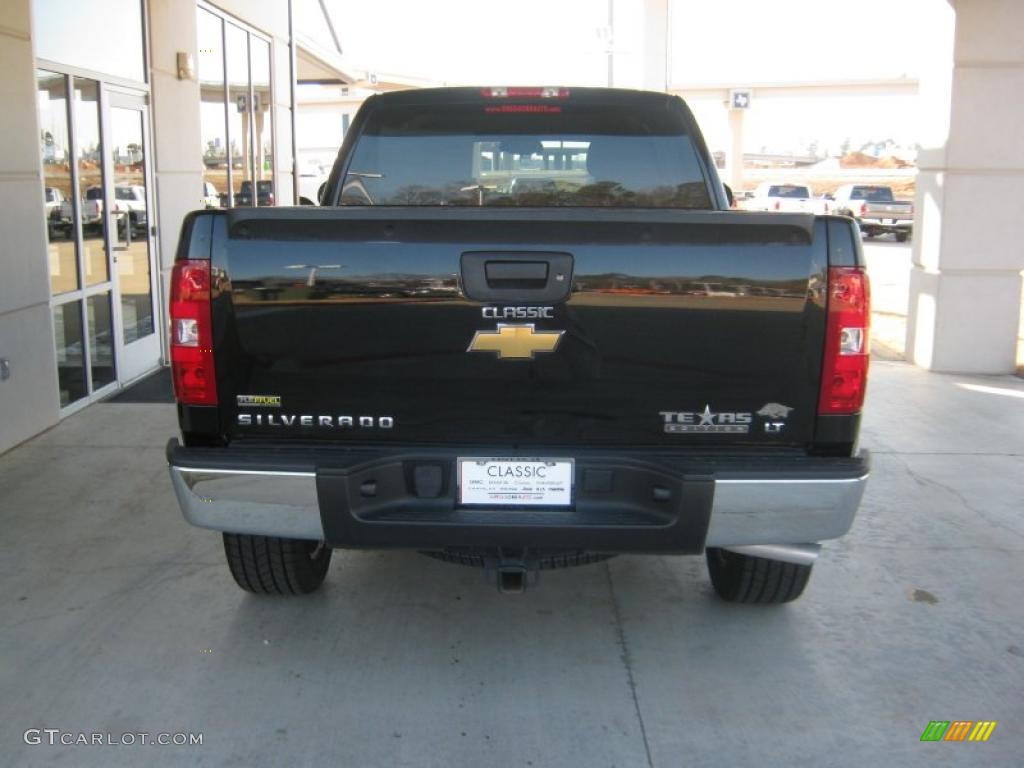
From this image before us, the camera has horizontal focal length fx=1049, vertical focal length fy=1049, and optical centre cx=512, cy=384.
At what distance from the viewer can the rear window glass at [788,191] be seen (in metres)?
37.6

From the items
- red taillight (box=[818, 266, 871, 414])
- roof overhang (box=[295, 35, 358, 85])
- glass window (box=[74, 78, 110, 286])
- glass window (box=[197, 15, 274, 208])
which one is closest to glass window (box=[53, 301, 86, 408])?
glass window (box=[74, 78, 110, 286])

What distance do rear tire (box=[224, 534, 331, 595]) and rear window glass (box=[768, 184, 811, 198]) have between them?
3558cm

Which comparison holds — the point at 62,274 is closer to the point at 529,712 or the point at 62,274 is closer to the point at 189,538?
the point at 189,538

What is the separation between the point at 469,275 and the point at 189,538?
2.57 m

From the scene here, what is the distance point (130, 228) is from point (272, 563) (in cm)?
563

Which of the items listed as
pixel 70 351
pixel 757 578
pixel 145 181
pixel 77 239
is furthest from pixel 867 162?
pixel 757 578

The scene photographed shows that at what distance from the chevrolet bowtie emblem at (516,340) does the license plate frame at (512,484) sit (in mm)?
337

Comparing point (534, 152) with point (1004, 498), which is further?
point (1004, 498)

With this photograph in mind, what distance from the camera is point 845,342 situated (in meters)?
3.27

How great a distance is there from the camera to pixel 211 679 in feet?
12.1

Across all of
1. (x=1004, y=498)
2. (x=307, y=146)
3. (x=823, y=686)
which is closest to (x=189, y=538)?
(x=823, y=686)

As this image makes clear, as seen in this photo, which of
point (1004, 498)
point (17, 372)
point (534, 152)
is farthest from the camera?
point (17, 372)

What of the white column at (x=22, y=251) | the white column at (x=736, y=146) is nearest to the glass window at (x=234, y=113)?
the white column at (x=22, y=251)

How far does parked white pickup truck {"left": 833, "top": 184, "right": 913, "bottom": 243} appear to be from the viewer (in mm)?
34219
